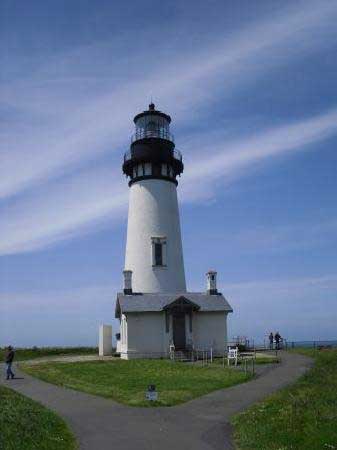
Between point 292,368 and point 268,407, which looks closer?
point 268,407

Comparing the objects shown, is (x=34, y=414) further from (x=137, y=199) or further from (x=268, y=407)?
(x=137, y=199)

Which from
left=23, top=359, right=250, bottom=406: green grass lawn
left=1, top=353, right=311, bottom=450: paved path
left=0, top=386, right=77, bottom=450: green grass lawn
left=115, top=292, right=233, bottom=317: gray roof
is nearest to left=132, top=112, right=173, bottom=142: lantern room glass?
left=115, top=292, right=233, bottom=317: gray roof

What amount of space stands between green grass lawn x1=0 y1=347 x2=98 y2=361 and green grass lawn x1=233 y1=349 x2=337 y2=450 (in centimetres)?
2641

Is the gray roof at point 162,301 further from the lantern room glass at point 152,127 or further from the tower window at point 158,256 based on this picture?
the lantern room glass at point 152,127

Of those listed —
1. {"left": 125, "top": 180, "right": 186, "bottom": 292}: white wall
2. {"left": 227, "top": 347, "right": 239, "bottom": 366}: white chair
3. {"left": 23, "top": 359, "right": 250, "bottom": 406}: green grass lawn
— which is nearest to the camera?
{"left": 23, "top": 359, "right": 250, "bottom": 406}: green grass lawn

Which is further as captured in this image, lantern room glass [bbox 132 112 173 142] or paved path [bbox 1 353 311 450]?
lantern room glass [bbox 132 112 173 142]

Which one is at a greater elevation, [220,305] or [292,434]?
[220,305]

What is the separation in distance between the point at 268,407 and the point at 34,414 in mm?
5901

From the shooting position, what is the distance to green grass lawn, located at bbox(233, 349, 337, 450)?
9617 mm

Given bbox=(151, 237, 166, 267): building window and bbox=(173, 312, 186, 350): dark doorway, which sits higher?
bbox=(151, 237, 166, 267): building window

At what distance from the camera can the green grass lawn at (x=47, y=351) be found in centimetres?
3812

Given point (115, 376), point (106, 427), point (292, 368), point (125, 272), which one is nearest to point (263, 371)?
point (292, 368)

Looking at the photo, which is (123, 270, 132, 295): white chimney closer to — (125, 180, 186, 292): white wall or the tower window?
(125, 180, 186, 292): white wall

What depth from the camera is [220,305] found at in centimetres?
3428
